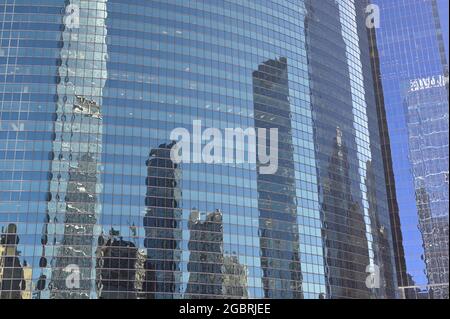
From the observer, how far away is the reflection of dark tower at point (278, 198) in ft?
344

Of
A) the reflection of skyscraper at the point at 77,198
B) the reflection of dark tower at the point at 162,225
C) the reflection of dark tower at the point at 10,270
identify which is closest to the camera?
the reflection of dark tower at the point at 10,270

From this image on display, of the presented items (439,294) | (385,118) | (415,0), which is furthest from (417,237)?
(415,0)

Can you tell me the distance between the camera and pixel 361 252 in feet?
412

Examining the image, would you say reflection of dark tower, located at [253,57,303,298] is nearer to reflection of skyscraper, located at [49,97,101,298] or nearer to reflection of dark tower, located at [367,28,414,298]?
reflection of skyscraper, located at [49,97,101,298]

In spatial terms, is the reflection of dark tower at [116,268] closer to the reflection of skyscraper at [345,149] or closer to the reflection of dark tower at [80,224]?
the reflection of dark tower at [80,224]

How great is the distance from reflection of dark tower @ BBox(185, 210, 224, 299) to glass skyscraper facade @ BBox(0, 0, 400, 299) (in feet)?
0.66

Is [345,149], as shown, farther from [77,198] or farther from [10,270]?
[10,270]

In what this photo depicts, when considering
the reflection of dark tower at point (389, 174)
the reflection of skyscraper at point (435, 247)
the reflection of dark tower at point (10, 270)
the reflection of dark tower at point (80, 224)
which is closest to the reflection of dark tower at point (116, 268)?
the reflection of dark tower at point (80, 224)

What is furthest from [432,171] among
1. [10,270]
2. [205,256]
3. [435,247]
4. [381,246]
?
[10,270]

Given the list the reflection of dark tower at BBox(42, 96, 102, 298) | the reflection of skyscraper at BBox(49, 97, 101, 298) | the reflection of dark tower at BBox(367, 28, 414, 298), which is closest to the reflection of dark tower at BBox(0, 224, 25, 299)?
the reflection of dark tower at BBox(42, 96, 102, 298)

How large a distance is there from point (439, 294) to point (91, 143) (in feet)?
302

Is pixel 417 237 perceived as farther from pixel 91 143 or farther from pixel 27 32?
pixel 27 32

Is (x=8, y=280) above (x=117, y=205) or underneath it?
underneath

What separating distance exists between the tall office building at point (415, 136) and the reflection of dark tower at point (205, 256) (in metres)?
65.1
